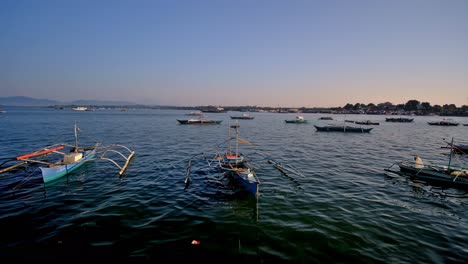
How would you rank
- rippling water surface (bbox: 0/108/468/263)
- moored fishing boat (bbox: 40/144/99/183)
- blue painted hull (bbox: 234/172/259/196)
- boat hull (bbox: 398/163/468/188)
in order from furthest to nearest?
boat hull (bbox: 398/163/468/188) → moored fishing boat (bbox: 40/144/99/183) → blue painted hull (bbox: 234/172/259/196) → rippling water surface (bbox: 0/108/468/263)

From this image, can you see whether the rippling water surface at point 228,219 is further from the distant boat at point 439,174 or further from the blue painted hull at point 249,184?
the distant boat at point 439,174

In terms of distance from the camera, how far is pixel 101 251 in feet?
34.6

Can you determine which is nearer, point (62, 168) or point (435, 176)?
point (62, 168)

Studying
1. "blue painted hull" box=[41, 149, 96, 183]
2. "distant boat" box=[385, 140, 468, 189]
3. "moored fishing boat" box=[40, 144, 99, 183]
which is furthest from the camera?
"distant boat" box=[385, 140, 468, 189]

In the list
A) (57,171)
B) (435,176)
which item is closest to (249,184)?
(57,171)

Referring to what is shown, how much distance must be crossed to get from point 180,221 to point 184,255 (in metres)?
3.36

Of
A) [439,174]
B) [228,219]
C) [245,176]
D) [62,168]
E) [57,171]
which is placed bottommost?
[228,219]

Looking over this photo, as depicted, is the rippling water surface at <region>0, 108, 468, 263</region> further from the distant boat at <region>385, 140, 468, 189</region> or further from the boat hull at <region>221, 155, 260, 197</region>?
the distant boat at <region>385, 140, 468, 189</region>

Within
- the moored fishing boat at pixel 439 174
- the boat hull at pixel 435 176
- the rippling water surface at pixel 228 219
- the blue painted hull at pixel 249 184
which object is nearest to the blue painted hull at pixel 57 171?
the rippling water surface at pixel 228 219

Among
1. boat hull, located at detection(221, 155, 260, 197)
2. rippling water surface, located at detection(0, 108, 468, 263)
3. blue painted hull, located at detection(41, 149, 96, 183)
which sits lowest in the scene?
rippling water surface, located at detection(0, 108, 468, 263)

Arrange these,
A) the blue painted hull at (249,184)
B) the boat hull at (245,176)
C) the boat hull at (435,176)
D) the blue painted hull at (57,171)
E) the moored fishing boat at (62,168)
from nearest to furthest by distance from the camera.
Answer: the blue painted hull at (249,184), the boat hull at (245,176), the blue painted hull at (57,171), the moored fishing boat at (62,168), the boat hull at (435,176)

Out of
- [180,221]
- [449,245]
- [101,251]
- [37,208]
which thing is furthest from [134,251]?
[449,245]

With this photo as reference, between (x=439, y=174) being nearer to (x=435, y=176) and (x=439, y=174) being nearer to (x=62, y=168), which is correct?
(x=435, y=176)

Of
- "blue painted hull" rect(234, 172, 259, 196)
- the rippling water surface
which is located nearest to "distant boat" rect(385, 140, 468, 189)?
the rippling water surface
